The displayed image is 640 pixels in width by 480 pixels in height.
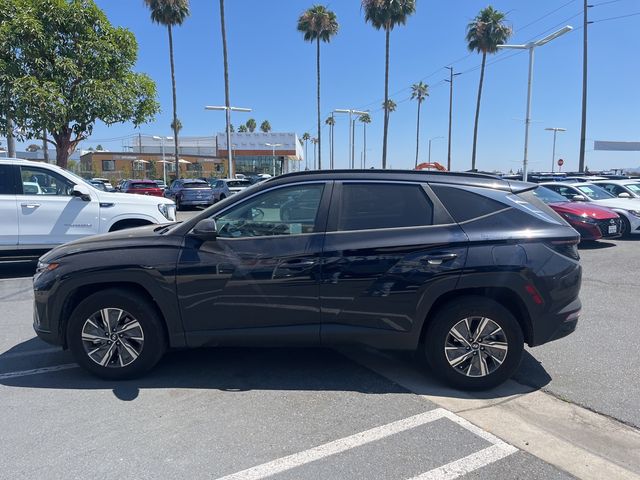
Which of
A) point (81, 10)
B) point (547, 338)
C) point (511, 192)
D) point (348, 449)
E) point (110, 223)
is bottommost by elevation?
point (348, 449)

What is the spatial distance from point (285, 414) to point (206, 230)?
5.15ft

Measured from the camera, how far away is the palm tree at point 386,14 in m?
34.3

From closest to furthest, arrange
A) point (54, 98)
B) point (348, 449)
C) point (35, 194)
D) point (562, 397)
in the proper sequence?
1. point (348, 449)
2. point (562, 397)
3. point (35, 194)
4. point (54, 98)

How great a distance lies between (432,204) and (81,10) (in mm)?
13032

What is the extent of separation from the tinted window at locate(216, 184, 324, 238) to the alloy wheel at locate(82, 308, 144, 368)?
110 centimetres

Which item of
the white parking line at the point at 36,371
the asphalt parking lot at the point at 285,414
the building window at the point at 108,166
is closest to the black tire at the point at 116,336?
the asphalt parking lot at the point at 285,414

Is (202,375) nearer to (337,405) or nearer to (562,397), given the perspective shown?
(337,405)

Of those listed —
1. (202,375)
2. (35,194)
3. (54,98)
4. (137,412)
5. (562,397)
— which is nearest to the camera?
(137,412)

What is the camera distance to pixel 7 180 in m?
8.01

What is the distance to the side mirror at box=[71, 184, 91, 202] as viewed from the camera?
8156mm

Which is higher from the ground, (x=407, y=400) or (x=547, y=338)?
Result: (x=547, y=338)

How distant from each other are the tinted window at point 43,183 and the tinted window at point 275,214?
5.50m

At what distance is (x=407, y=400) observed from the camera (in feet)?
12.7

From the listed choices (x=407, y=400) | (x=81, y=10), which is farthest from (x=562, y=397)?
(x=81, y=10)
